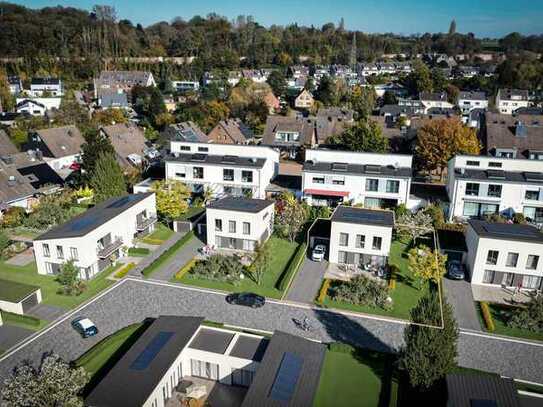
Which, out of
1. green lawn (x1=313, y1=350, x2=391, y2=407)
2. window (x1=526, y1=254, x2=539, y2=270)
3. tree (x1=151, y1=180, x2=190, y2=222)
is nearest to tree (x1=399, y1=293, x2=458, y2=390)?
green lawn (x1=313, y1=350, x2=391, y2=407)

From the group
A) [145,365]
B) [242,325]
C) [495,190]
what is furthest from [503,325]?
[145,365]

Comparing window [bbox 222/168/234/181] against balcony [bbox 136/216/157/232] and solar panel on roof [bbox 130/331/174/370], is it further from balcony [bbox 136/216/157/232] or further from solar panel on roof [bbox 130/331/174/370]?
solar panel on roof [bbox 130/331/174/370]

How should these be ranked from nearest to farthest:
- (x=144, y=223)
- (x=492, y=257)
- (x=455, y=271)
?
1. (x=492, y=257)
2. (x=455, y=271)
3. (x=144, y=223)

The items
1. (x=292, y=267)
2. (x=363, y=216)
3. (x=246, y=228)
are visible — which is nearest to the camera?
(x=292, y=267)

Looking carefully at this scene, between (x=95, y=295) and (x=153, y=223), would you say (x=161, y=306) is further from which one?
(x=153, y=223)

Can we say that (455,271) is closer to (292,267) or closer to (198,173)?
(292,267)
